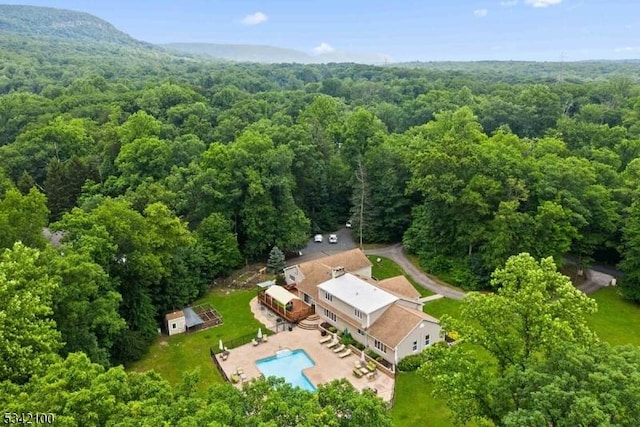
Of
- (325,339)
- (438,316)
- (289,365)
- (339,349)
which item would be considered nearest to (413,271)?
(438,316)

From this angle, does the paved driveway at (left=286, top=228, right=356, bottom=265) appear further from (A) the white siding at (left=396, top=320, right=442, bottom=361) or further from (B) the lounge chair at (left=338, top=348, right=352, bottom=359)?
(A) the white siding at (left=396, top=320, right=442, bottom=361)

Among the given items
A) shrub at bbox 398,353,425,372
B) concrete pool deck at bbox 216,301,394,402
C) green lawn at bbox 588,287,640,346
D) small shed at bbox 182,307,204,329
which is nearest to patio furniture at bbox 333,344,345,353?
concrete pool deck at bbox 216,301,394,402

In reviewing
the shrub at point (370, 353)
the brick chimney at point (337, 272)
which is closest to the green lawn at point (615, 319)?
the shrub at point (370, 353)

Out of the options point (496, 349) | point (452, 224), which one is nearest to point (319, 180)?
point (452, 224)

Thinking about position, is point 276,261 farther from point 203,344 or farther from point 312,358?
point 312,358

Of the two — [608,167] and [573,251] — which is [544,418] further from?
[608,167]

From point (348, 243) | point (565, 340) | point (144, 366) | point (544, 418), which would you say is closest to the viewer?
point (544, 418)

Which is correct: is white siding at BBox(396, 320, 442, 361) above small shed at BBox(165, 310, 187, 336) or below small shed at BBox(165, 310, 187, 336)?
above
